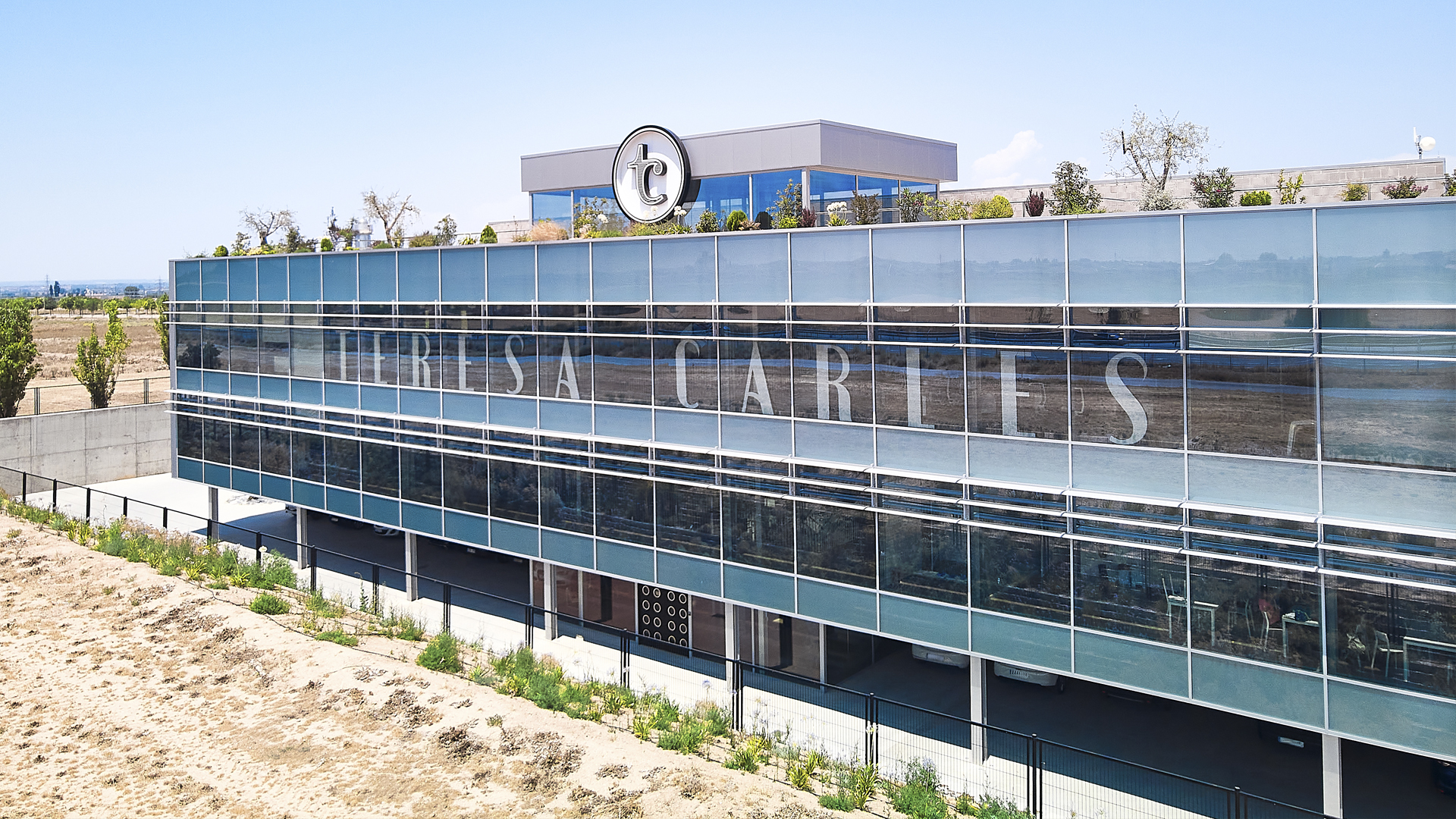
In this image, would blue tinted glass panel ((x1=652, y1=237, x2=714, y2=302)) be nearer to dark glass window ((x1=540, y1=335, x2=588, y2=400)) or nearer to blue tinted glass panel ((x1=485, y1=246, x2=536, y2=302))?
dark glass window ((x1=540, y1=335, x2=588, y2=400))

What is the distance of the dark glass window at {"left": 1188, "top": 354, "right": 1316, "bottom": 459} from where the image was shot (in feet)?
55.9

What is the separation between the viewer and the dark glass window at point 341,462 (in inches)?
1318

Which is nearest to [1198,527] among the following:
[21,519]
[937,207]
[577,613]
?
[937,207]

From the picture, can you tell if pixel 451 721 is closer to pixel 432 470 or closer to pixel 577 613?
pixel 577 613

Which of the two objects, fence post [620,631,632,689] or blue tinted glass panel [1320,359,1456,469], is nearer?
blue tinted glass panel [1320,359,1456,469]

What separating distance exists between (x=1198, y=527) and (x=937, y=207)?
491 inches

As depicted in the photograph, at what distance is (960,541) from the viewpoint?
20.9 m

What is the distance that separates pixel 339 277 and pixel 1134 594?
2610cm

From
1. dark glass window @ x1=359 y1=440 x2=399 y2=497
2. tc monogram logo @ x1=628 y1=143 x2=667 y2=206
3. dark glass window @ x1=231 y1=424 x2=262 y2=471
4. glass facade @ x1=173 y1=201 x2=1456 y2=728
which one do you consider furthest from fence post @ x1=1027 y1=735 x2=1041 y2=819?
dark glass window @ x1=231 y1=424 x2=262 y2=471

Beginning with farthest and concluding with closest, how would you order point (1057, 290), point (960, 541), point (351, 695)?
point (351, 695) → point (960, 541) → point (1057, 290)

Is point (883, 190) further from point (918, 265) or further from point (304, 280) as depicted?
point (304, 280)

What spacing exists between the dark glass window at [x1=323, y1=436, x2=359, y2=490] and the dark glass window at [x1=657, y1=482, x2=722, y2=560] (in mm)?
12821

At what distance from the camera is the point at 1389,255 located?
16.2 metres

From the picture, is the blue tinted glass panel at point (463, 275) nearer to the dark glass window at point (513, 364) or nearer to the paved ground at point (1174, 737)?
the dark glass window at point (513, 364)
